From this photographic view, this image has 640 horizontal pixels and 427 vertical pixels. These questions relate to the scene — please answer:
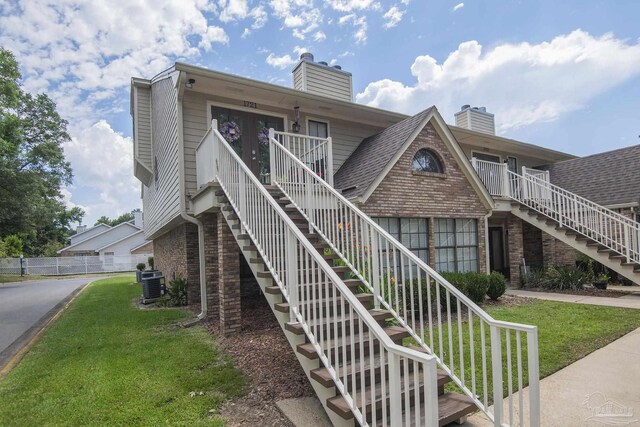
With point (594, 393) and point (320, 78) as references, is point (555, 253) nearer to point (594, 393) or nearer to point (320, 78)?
point (320, 78)

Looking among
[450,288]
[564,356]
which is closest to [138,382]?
[450,288]

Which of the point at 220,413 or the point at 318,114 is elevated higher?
the point at 318,114

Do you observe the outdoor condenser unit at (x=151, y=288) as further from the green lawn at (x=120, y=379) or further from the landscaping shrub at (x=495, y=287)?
the landscaping shrub at (x=495, y=287)

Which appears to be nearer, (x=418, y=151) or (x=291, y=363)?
(x=291, y=363)

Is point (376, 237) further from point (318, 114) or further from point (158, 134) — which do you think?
point (158, 134)

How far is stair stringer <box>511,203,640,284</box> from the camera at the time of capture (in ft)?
31.2

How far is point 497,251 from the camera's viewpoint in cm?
1404

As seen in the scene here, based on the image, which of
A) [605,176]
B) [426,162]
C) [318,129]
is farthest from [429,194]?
[605,176]

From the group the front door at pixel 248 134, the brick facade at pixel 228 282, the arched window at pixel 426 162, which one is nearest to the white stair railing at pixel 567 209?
the arched window at pixel 426 162

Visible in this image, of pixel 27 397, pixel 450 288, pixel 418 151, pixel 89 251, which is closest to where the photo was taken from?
pixel 450 288

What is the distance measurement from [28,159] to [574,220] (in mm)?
29877

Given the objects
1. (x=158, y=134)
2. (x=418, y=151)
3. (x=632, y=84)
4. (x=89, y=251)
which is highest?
(x=632, y=84)

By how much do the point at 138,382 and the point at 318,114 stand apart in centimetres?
784

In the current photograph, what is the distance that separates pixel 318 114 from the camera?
10227mm
